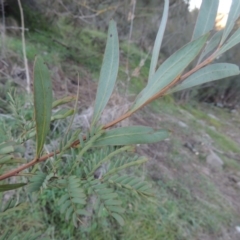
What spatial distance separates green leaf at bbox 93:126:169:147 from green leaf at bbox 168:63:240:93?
6 cm

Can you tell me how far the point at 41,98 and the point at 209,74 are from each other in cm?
18

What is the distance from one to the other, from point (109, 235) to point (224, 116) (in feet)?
18.1

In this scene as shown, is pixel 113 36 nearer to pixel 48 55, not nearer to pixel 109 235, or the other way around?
pixel 109 235

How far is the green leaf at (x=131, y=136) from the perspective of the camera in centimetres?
28

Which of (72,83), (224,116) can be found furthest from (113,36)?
(224,116)

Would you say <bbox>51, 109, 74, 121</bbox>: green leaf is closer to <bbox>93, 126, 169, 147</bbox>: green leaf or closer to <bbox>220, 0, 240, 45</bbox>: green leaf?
<bbox>93, 126, 169, 147</bbox>: green leaf

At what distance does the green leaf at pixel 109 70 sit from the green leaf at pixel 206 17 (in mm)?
100

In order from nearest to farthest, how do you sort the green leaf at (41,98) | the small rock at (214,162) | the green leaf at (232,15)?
1. the green leaf at (41,98)
2. the green leaf at (232,15)
3. the small rock at (214,162)

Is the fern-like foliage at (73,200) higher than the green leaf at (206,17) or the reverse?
the reverse

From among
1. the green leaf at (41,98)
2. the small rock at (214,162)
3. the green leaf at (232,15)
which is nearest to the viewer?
the green leaf at (41,98)

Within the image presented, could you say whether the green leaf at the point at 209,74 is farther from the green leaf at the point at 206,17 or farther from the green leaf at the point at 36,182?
the green leaf at the point at 36,182

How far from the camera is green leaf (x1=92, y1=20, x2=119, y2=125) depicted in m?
0.32

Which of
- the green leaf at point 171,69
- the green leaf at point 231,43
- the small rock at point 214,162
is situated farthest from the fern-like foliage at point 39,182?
the small rock at point 214,162

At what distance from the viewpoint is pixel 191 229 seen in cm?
182
